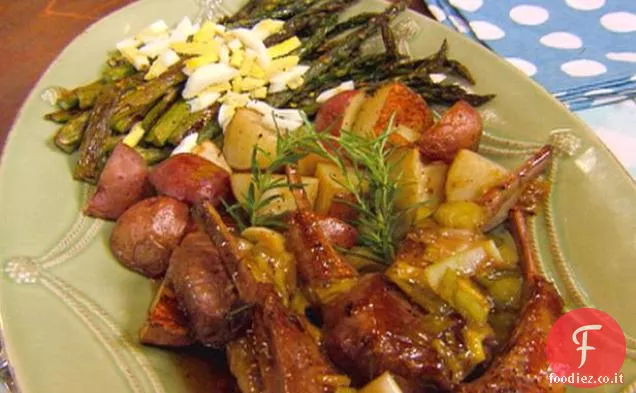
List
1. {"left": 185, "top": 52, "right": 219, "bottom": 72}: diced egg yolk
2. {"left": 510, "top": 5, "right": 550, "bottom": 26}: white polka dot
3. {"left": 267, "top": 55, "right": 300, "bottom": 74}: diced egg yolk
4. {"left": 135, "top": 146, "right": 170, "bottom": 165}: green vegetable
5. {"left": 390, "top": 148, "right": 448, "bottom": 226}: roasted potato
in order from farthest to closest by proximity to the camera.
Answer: {"left": 510, "top": 5, "right": 550, "bottom": 26}: white polka dot < {"left": 267, "top": 55, "right": 300, "bottom": 74}: diced egg yolk < {"left": 185, "top": 52, "right": 219, "bottom": 72}: diced egg yolk < {"left": 135, "top": 146, "right": 170, "bottom": 165}: green vegetable < {"left": 390, "top": 148, "right": 448, "bottom": 226}: roasted potato

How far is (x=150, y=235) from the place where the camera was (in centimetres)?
197

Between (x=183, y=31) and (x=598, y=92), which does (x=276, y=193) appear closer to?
(x=183, y=31)

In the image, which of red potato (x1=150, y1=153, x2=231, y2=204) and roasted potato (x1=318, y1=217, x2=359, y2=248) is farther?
red potato (x1=150, y1=153, x2=231, y2=204)

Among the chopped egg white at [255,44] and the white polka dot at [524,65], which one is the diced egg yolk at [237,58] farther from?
the white polka dot at [524,65]

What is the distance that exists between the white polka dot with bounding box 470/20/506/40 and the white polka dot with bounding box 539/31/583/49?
17cm

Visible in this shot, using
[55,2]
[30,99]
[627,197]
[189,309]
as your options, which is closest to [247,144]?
[189,309]

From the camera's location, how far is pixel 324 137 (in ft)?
6.42

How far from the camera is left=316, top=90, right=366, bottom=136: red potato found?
7.39 ft

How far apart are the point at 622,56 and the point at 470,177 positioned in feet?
3.78

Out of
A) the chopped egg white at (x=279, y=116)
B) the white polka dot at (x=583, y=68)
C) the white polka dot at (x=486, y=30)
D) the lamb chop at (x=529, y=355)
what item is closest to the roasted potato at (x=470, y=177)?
the lamb chop at (x=529, y=355)

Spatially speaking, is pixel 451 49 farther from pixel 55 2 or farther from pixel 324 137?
pixel 55 2

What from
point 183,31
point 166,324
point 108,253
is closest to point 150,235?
point 108,253

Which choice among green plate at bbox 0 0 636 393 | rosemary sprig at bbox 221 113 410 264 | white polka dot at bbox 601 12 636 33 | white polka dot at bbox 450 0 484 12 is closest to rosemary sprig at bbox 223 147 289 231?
rosemary sprig at bbox 221 113 410 264

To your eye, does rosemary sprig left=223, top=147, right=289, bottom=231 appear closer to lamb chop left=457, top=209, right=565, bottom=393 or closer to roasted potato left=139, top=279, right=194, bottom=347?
roasted potato left=139, top=279, right=194, bottom=347
